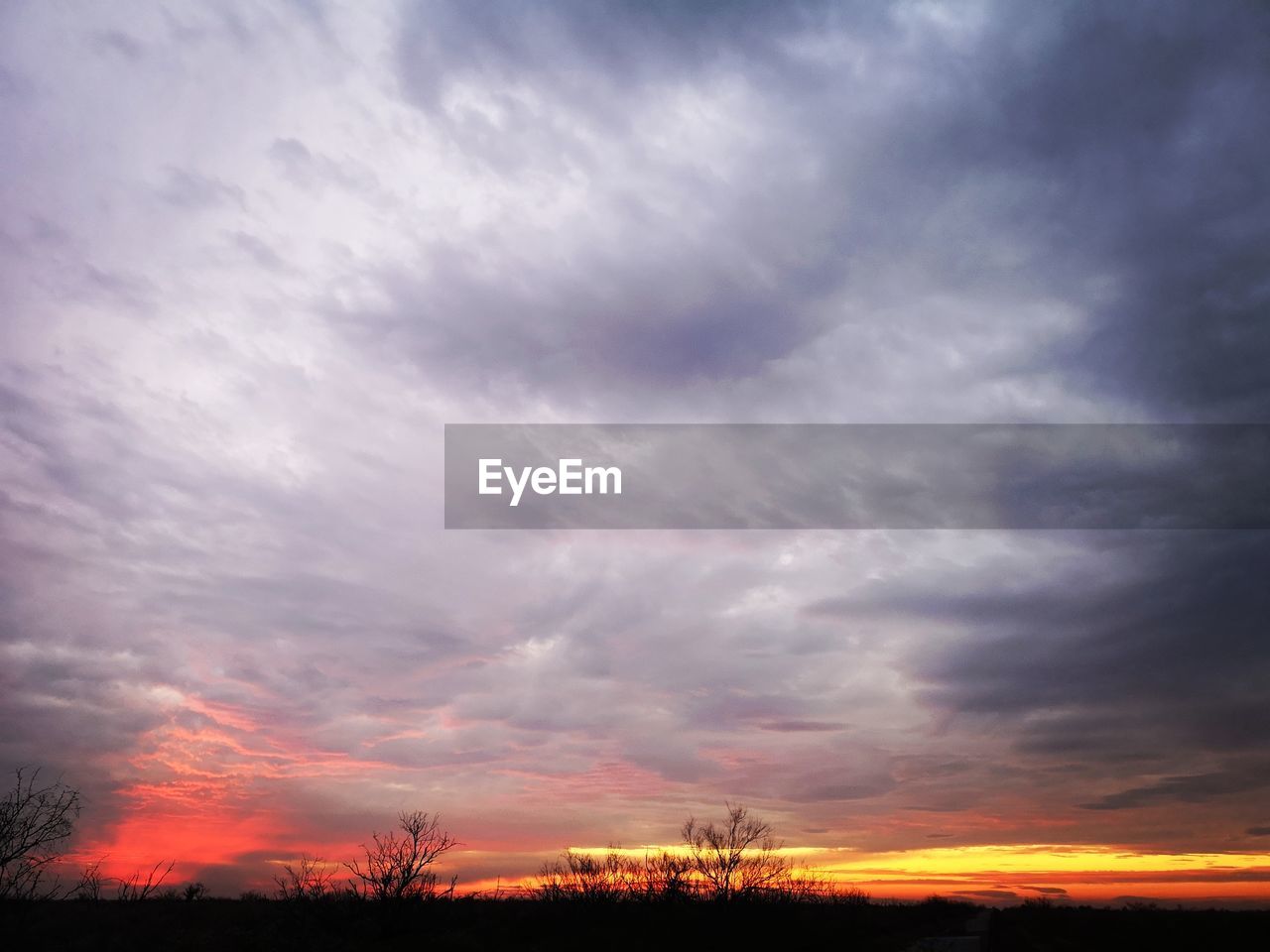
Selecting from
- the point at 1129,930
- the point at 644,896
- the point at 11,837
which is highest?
the point at 11,837

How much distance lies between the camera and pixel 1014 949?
45.7 meters

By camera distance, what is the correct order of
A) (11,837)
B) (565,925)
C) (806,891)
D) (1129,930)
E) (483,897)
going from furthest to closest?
(483,897) < (806,891) < (1129,930) < (565,925) < (11,837)

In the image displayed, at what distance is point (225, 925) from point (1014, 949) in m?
45.1

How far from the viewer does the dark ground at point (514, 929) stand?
133 ft

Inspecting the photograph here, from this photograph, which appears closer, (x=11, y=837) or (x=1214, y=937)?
(x=11, y=837)

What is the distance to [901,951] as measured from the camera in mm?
42812

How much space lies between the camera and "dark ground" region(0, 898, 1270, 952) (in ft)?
133

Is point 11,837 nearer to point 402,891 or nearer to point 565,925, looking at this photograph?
point 402,891

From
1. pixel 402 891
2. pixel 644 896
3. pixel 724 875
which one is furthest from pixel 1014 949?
pixel 402 891

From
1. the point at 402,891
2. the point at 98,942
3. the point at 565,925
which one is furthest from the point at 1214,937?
the point at 98,942

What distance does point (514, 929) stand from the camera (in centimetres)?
4881

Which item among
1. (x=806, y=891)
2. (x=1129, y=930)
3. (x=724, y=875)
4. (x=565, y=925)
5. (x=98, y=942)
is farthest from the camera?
(x=806, y=891)

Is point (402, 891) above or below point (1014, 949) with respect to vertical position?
above

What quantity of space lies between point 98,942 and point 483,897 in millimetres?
33487
